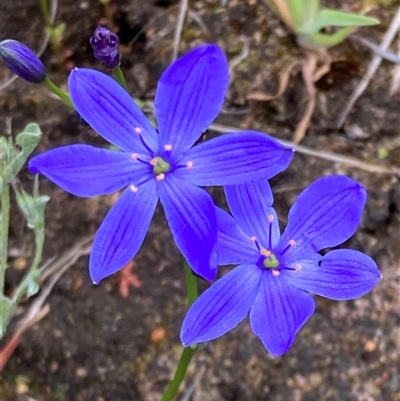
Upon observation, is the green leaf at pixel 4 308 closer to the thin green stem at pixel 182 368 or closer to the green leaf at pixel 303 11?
the thin green stem at pixel 182 368

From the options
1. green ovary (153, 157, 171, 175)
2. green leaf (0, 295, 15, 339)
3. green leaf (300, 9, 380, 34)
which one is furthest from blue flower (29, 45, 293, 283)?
green leaf (300, 9, 380, 34)

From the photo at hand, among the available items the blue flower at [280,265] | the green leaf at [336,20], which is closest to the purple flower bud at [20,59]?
the blue flower at [280,265]

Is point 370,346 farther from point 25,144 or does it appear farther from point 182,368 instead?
point 25,144

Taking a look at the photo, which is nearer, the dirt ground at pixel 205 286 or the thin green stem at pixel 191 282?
the thin green stem at pixel 191 282

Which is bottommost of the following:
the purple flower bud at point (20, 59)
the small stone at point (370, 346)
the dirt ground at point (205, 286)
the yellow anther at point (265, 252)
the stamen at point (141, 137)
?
the small stone at point (370, 346)

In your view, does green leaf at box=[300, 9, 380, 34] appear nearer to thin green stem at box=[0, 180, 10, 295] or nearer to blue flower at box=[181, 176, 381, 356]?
blue flower at box=[181, 176, 381, 356]
